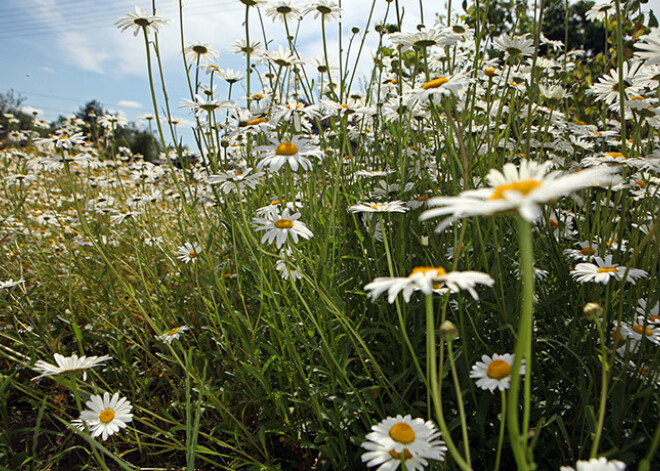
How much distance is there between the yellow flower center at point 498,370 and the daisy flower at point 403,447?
21cm

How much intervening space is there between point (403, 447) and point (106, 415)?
0.92m

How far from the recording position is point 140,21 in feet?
6.10

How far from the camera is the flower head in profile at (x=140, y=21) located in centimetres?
184

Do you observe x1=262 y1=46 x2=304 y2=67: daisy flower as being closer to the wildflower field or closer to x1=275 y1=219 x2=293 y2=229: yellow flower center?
the wildflower field

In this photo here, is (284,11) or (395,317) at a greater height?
(284,11)

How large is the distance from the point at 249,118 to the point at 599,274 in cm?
157

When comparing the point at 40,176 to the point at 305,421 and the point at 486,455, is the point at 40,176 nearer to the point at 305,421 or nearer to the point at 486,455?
the point at 305,421

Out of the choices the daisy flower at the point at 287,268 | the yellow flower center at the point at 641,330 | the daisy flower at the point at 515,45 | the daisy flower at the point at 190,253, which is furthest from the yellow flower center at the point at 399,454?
the daisy flower at the point at 515,45

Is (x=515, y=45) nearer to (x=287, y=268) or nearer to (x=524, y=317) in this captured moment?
(x=287, y=268)

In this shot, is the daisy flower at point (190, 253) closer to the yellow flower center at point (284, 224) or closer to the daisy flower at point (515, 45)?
the yellow flower center at point (284, 224)

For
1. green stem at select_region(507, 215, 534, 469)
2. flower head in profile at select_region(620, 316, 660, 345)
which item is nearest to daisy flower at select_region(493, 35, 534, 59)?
flower head in profile at select_region(620, 316, 660, 345)

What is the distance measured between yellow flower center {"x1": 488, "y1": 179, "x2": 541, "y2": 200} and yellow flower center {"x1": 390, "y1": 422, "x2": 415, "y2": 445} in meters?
0.60

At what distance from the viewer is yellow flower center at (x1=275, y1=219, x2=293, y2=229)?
1.43m

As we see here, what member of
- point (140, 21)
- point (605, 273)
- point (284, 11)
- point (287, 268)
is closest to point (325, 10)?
point (284, 11)
